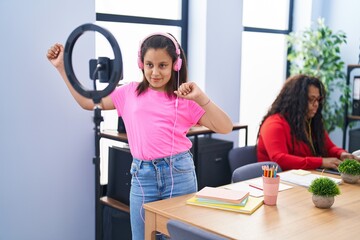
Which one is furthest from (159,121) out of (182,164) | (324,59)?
(324,59)

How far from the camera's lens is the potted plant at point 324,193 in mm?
1631

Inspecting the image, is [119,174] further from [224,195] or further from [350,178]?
[350,178]

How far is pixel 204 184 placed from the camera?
117 inches

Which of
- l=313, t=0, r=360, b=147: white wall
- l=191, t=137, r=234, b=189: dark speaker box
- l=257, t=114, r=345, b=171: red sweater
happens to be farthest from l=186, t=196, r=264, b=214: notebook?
l=313, t=0, r=360, b=147: white wall

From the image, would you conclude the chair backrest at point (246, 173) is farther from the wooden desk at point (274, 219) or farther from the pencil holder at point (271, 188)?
the pencil holder at point (271, 188)

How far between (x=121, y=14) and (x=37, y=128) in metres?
1.10

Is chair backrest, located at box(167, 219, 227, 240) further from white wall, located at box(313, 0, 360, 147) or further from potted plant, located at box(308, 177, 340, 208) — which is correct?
white wall, located at box(313, 0, 360, 147)

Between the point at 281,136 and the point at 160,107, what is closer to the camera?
the point at 160,107

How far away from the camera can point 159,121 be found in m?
1.75

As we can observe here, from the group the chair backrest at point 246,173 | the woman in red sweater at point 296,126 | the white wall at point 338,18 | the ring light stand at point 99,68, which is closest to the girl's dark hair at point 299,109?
the woman in red sweater at point 296,126

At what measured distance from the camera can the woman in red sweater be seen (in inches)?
104

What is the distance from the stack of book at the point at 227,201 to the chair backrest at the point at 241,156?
3.19 ft

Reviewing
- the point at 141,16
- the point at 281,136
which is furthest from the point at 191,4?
the point at 281,136

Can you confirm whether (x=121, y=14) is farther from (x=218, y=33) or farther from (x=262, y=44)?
(x=262, y=44)
